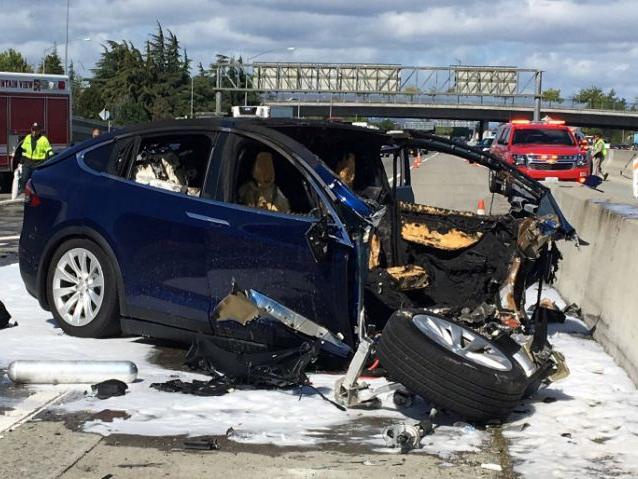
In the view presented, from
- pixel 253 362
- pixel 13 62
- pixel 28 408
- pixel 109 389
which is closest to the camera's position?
pixel 28 408

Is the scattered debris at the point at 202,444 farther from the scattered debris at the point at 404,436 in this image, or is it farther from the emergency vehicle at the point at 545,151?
the emergency vehicle at the point at 545,151

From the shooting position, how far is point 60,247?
7281 mm

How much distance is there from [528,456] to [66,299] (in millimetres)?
3852

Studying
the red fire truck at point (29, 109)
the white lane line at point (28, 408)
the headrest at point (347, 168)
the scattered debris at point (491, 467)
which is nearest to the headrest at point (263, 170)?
the headrest at point (347, 168)

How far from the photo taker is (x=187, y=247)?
6.52 meters

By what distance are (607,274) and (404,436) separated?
3267 mm

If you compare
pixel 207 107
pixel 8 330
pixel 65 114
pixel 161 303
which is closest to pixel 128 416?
pixel 161 303

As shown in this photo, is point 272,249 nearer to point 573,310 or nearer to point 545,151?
point 573,310

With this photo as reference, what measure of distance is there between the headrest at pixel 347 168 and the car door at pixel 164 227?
4.05ft

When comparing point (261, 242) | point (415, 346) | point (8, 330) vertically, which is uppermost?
point (261, 242)

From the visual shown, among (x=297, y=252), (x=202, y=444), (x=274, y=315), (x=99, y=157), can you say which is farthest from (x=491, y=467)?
(x=99, y=157)

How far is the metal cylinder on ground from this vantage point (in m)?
5.96

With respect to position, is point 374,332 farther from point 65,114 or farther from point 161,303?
point 65,114

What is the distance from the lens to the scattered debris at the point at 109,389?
5781mm
